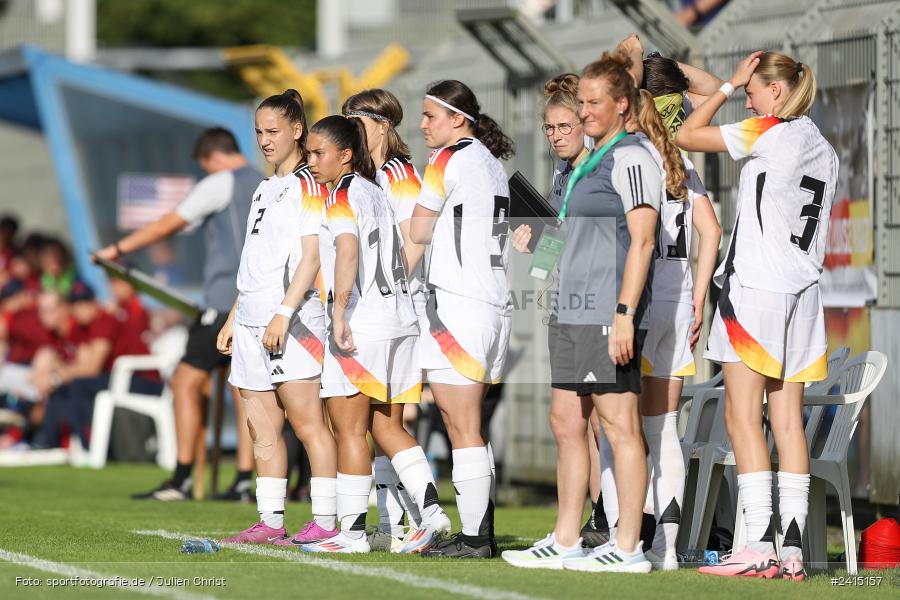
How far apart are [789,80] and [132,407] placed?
9245 mm

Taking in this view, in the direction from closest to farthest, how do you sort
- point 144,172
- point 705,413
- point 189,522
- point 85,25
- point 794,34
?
1. point 705,413
2. point 189,522
3. point 794,34
4. point 144,172
5. point 85,25

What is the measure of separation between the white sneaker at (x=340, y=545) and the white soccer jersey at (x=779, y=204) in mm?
2049

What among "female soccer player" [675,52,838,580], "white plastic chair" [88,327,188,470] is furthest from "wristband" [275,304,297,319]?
"white plastic chair" [88,327,188,470]

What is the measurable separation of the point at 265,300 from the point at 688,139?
→ 6.95 feet

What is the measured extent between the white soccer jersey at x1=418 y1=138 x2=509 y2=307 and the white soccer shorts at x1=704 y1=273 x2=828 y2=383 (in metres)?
0.99

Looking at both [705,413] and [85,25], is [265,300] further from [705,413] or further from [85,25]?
[85,25]

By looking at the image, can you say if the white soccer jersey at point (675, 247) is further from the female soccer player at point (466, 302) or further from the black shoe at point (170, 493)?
the black shoe at point (170, 493)

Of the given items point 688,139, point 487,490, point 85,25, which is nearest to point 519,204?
point 688,139

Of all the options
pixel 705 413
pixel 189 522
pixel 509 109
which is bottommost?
pixel 189 522

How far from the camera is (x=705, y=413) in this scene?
26.0 feet

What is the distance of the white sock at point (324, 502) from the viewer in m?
7.32

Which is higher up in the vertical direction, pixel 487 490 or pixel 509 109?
pixel 509 109


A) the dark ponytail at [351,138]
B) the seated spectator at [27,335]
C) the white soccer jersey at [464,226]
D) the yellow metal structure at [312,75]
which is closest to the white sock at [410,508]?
the white soccer jersey at [464,226]

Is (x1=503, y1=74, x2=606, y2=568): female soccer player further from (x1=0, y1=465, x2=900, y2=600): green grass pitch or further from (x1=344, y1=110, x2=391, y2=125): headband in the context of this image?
(x1=344, y1=110, x2=391, y2=125): headband
